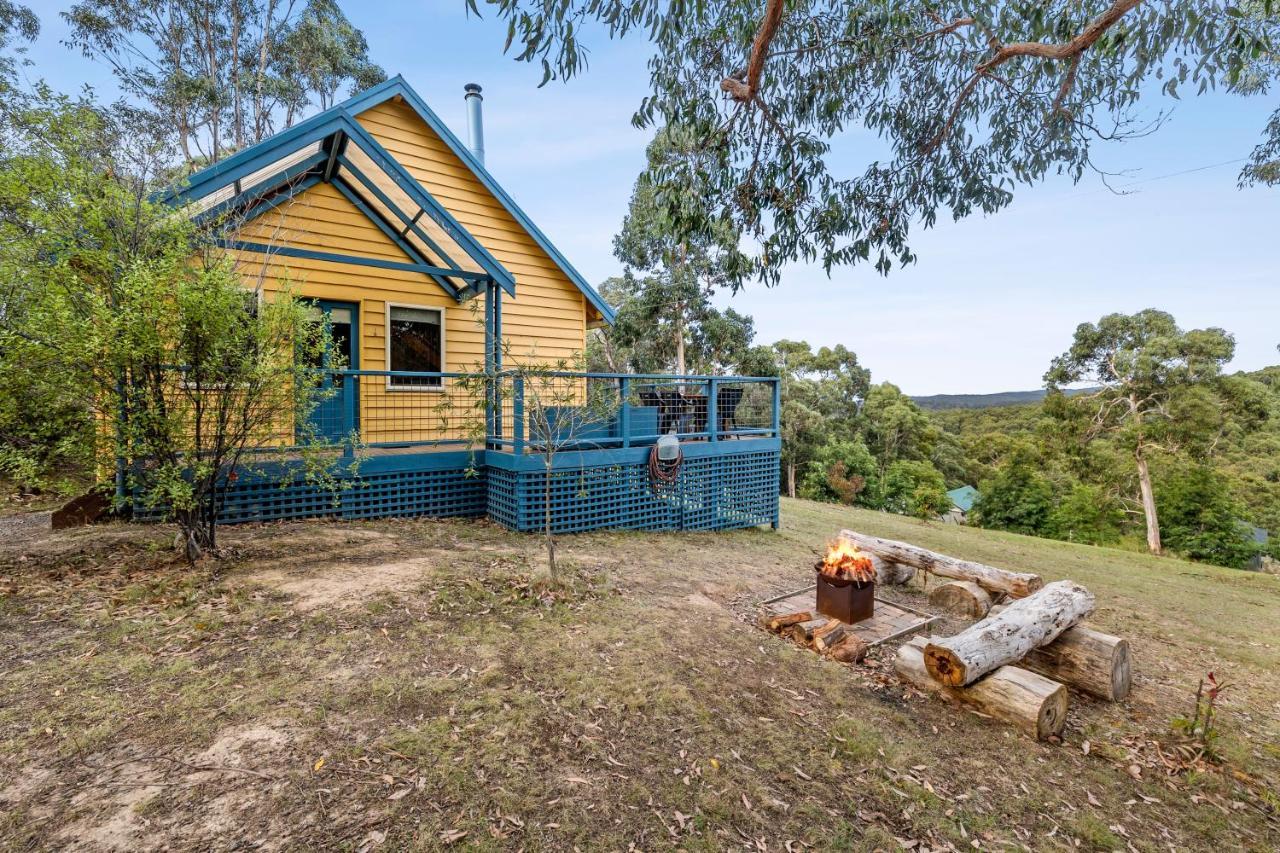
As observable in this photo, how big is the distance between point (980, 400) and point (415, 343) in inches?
2903

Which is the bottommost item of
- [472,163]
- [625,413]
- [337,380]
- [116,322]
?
[625,413]

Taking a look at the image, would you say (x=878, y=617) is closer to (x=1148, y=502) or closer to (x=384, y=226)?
(x=384, y=226)

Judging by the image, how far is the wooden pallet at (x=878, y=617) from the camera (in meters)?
5.03

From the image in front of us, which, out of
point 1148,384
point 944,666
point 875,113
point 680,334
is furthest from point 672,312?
point 944,666

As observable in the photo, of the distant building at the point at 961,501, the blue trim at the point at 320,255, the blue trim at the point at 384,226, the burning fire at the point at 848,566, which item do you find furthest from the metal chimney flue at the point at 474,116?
the distant building at the point at 961,501

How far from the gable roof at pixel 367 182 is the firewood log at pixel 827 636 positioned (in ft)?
19.8

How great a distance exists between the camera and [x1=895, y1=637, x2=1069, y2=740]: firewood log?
11.6ft

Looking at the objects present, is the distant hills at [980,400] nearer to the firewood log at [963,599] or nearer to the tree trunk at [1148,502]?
the tree trunk at [1148,502]

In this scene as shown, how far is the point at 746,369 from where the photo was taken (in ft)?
77.2

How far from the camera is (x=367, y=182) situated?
8.00m

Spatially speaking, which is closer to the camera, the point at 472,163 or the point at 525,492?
the point at 525,492

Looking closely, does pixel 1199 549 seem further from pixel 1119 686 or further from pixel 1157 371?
pixel 1119 686

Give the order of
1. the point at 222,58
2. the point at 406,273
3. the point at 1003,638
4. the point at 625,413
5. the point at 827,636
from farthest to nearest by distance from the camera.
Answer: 1. the point at 222,58
2. the point at 406,273
3. the point at 625,413
4. the point at 827,636
5. the point at 1003,638

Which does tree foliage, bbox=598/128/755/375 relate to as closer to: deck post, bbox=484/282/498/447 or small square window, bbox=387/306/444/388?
small square window, bbox=387/306/444/388
